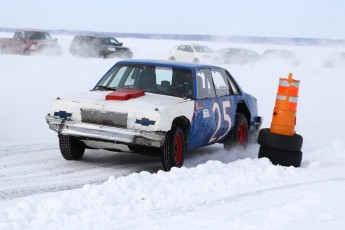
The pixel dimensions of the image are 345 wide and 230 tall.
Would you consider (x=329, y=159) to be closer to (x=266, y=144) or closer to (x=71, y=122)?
(x=266, y=144)

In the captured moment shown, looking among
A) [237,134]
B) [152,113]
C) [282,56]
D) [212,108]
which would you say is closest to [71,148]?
[152,113]

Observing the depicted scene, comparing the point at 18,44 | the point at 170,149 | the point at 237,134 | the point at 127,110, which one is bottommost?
the point at 18,44

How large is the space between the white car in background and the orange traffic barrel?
81.9 ft

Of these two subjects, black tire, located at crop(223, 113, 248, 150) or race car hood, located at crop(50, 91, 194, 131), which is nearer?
race car hood, located at crop(50, 91, 194, 131)

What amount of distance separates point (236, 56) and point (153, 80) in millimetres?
26977

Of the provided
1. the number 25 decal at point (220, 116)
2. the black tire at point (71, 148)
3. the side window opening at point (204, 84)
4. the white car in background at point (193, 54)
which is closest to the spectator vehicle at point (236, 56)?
the white car in background at point (193, 54)

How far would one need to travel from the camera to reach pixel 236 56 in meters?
35.0

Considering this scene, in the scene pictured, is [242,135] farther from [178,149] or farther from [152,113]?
[152,113]

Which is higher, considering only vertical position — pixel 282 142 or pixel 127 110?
pixel 127 110

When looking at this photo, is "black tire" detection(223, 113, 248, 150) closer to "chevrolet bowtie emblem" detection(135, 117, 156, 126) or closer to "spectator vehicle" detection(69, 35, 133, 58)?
"chevrolet bowtie emblem" detection(135, 117, 156, 126)

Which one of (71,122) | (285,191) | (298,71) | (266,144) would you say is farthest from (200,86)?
(298,71)

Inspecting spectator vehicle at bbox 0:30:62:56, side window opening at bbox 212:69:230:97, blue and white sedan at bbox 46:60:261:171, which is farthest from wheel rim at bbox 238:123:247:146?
spectator vehicle at bbox 0:30:62:56

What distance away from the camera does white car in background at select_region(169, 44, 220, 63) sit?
33.5m

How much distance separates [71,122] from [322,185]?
312 cm
